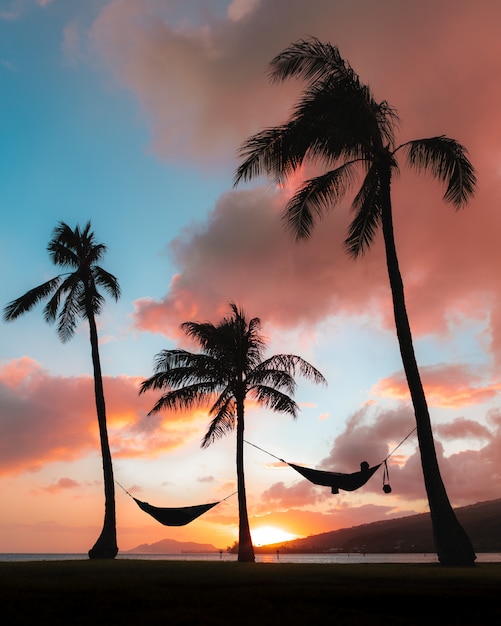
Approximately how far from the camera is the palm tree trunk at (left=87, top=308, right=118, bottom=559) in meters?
18.8

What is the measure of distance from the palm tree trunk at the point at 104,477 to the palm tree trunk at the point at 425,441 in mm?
10900

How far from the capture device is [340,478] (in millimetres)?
14859

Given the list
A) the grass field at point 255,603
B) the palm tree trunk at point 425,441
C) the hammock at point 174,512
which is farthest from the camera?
the hammock at point 174,512

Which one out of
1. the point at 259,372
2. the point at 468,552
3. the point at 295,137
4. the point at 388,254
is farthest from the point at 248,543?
the point at 295,137

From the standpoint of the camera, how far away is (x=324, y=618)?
15.1ft

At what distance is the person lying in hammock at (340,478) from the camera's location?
14.5m

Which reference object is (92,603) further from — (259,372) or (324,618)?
Answer: (259,372)

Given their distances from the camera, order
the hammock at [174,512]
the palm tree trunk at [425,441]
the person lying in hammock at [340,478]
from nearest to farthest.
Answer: the palm tree trunk at [425,441]
the person lying in hammock at [340,478]
the hammock at [174,512]

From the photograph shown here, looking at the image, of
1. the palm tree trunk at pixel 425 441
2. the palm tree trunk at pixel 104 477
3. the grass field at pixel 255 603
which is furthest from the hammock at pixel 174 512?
the grass field at pixel 255 603

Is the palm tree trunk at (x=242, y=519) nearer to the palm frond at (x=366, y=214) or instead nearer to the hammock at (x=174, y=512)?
the hammock at (x=174, y=512)

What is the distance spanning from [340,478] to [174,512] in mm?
5830

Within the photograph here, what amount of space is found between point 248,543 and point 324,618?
54.7 ft

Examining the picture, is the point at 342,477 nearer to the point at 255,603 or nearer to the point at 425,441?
the point at 425,441

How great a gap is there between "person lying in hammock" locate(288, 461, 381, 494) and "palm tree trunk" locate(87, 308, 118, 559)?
23.7ft
